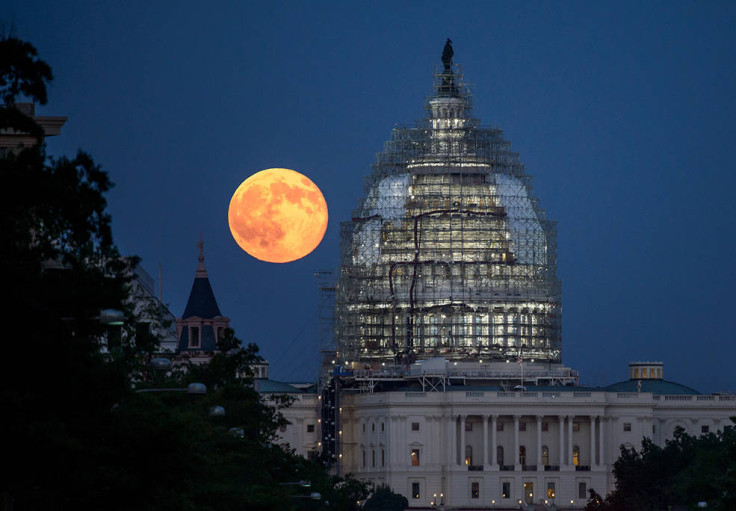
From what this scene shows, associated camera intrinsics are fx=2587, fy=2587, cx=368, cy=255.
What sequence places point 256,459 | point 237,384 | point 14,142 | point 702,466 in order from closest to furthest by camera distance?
point 14,142
point 256,459
point 237,384
point 702,466

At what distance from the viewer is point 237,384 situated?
13900 cm

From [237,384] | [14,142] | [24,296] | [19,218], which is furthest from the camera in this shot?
[237,384]

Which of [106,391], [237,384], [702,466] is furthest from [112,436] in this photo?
[702,466]

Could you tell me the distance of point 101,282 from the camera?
7794 centimetres

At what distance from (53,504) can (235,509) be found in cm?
3275

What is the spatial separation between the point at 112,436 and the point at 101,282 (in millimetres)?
4647

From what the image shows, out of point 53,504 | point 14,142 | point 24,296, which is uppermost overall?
point 14,142

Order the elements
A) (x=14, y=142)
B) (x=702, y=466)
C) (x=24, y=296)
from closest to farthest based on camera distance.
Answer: (x=24, y=296), (x=14, y=142), (x=702, y=466)

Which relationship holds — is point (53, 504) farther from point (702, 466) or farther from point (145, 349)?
point (702, 466)

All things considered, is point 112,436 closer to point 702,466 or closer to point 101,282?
point 101,282

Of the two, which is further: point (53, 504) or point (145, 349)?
point (145, 349)

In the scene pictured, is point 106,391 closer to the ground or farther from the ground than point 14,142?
closer to the ground

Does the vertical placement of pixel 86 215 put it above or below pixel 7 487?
above

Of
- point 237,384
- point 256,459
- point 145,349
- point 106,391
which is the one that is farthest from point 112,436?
point 237,384
